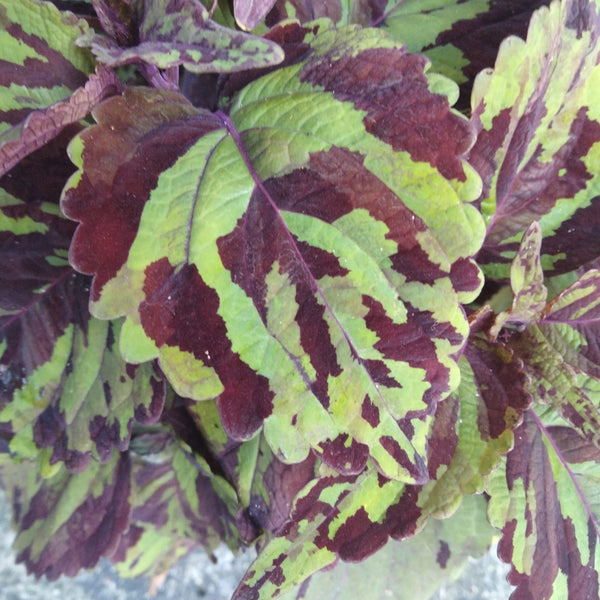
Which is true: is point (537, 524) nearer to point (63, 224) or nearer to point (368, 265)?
point (368, 265)

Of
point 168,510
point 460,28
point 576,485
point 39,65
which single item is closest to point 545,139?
point 460,28

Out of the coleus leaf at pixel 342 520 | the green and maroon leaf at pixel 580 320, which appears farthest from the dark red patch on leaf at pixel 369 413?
the green and maroon leaf at pixel 580 320

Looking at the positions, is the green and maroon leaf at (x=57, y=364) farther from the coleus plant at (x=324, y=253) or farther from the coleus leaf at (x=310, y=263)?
the coleus leaf at (x=310, y=263)

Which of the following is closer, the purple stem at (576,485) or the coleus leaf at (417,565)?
the purple stem at (576,485)

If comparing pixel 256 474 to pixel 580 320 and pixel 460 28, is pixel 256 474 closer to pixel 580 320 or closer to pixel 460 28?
pixel 580 320

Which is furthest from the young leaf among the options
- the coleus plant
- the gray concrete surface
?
the gray concrete surface

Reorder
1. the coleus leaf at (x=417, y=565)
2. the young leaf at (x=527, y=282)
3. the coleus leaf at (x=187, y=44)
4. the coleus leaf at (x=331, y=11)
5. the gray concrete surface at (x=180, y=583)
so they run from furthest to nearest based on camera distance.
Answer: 1. the gray concrete surface at (x=180, y=583)
2. the coleus leaf at (x=417, y=565)
3. the coleus leaf at (x=331, y=11)
4. the young leaf at (x=527, y=282)
5. the coleus leaf at (x=187, y=44)
